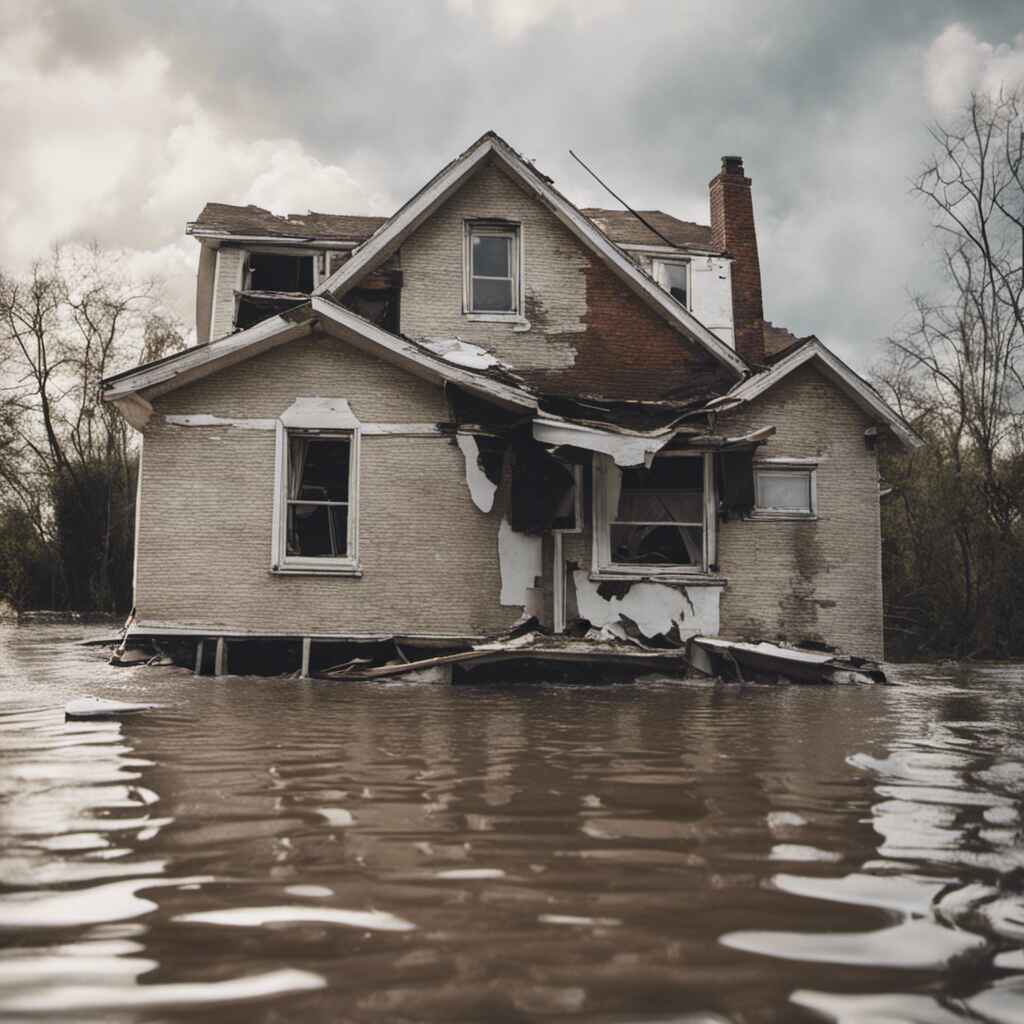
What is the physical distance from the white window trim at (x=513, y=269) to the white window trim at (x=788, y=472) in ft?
13.7

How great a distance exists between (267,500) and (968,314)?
20.1 metres

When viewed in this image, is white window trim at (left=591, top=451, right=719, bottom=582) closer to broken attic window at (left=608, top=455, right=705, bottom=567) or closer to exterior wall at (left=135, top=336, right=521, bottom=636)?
broken attic window at (left=608, top=455, right=705, bottom=567)

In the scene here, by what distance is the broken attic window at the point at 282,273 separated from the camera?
59.5 ft

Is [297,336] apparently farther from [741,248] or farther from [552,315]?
[741,248]

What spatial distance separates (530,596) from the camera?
1393 centimetres

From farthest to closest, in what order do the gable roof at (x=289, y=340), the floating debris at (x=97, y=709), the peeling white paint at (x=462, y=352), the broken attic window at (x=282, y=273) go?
1. the broken attic window at (x=282, y=273)
2. the peeling white paint at (x=462, y=352)
3. the gable roof at (x=289, y=340)
4. the floating debris at (x=97, y=709)

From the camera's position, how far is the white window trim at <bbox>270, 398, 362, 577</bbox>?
13.5 meters

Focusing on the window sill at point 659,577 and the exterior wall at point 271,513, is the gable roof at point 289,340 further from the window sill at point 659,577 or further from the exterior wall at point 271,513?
the window sill at point 659,577

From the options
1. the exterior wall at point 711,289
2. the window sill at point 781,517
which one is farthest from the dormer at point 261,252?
the window sill at point 781,517

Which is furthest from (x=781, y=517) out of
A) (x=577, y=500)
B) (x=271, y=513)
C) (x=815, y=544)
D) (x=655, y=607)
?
(x=271, y=513)

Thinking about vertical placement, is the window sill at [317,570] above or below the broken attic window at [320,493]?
below

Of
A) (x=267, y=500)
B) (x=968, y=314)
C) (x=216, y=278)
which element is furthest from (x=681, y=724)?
(x=968, y=314)

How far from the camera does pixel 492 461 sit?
13922mm

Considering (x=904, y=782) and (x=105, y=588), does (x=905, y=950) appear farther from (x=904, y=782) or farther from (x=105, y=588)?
(x=105, y=588)
